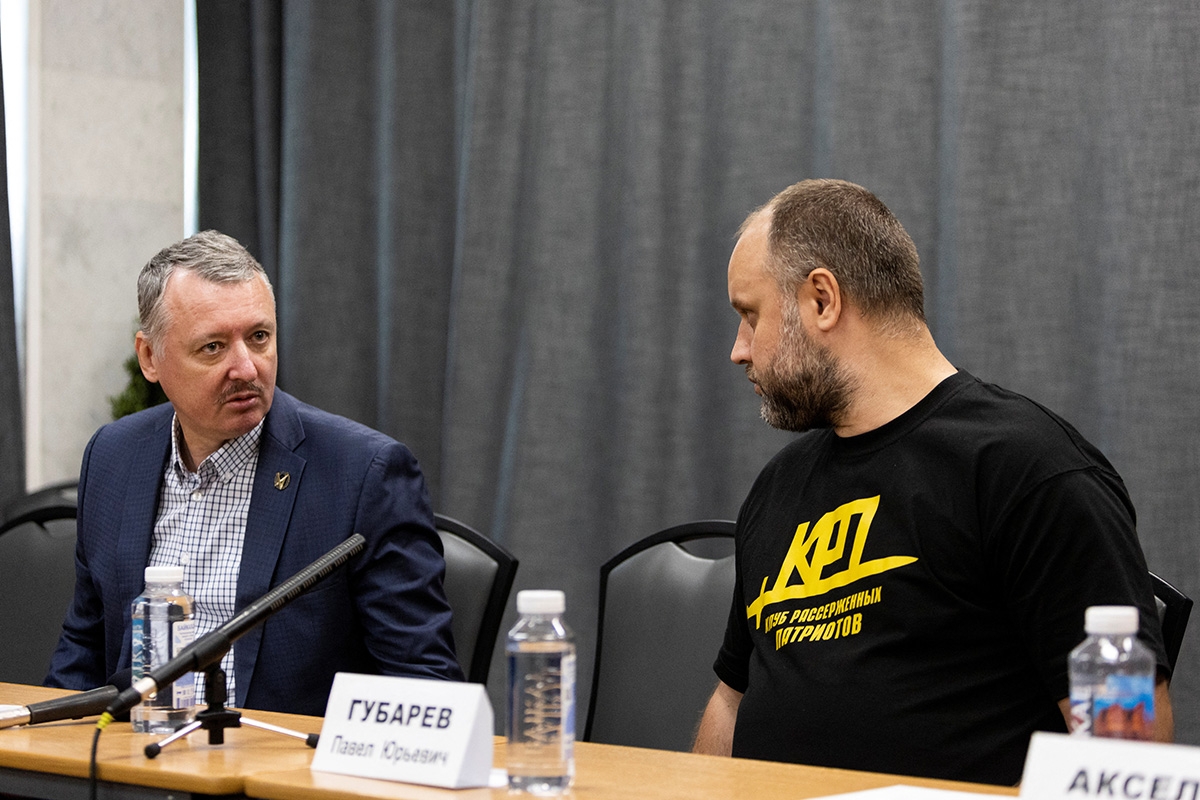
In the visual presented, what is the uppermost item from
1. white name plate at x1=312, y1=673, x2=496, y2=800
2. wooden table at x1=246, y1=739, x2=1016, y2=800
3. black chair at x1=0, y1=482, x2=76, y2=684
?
white name plate at x1=312, y1=673, x2=496, y2=800

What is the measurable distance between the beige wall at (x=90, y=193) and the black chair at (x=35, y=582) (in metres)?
1.13

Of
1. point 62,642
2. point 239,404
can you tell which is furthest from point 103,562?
point 239,404

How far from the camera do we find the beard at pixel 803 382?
1972mm

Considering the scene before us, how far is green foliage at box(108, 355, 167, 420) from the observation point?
164 inches

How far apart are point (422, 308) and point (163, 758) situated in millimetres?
2452

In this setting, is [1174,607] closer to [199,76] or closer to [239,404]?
[239,404]

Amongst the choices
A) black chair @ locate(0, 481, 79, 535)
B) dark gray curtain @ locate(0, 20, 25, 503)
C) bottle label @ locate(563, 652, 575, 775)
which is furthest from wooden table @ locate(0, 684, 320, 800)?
dark gray curtain @ locate(0, 20, 25, 503)

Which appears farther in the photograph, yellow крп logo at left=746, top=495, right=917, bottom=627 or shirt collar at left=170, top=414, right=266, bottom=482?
shirt collar at left=170, top=414, right=266, bottom=482

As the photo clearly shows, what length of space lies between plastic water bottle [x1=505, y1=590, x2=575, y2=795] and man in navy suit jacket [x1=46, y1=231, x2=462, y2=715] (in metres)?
0.86

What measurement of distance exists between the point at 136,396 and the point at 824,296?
9.15 feet

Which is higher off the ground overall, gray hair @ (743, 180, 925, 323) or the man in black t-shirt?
gray hair @ (743, 180, 925, 323)

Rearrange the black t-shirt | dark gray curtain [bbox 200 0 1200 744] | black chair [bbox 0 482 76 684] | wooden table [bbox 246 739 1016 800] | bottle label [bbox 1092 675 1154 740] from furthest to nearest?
black chair [bbox 0 482 76 684] → dark gray curtain [bbox 200 0 1200 744] → the black t-shirt → wooden table [bbox 246 739 1016 800] → bottle label [bbox 1092 675 1154 740]

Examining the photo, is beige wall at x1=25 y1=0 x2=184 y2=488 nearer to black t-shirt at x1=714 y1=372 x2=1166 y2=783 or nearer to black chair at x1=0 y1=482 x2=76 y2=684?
black chair at x1=0 y1=482 x2=76 y2=684

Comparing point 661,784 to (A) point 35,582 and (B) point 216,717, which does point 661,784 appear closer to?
(B) point 216,717
